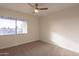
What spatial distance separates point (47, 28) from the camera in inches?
43.9

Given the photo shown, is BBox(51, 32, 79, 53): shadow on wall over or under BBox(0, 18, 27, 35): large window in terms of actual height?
under

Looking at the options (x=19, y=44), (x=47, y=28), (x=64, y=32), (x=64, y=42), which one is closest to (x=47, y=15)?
(x=47, y=28)

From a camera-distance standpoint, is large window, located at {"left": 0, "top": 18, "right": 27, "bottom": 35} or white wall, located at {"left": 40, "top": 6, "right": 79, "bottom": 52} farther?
white wall, located at {"left": 40, "top": 6, "right": 79, "bottom": 52}

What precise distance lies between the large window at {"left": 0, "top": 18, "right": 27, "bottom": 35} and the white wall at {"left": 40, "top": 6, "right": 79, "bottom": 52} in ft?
0.91

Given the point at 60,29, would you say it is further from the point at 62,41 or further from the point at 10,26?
the point at 10,26

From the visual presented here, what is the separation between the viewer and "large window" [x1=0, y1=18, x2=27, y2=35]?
0.80m

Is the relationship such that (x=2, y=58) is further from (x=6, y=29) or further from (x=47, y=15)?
(x=47, y=15)

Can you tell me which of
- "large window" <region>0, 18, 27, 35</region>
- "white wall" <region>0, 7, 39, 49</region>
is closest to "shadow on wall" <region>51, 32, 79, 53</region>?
"white wall" <region>0, 7, 39, 49</region>

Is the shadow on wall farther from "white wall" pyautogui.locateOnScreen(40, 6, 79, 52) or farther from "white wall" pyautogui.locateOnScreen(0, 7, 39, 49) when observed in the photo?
"white wall" pyautogui.locateOnScreen(0, 7, 39, 49)

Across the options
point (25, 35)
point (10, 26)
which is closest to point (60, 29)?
point (25, 35)

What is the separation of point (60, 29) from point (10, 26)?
64 centimetres

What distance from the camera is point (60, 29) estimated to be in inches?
42.8

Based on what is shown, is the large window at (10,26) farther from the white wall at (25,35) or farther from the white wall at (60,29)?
the white wall at (60,29)

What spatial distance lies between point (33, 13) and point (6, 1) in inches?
15.7
